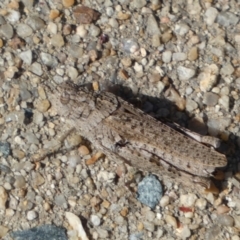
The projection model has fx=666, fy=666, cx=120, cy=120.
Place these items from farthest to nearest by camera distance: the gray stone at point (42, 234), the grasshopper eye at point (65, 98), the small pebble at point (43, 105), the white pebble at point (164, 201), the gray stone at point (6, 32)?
1. the gray stone at point (6, 32)
2. the small pebble at point (43, 105)
3. the white pebble at point (164, 201)
4. the gray stone at point (42, 234)
5. the grasshopper eye at point (65, 98)

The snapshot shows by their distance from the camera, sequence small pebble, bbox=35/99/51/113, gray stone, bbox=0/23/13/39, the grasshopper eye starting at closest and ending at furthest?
the grasshopper eye < small pebble, bbox=35/99/51/113 < gray stone, bbox=0/23/13/39

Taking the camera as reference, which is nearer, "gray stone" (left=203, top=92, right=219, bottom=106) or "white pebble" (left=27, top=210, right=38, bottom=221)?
"white pebble" (left=27, top=210, right=38, bottom=221)

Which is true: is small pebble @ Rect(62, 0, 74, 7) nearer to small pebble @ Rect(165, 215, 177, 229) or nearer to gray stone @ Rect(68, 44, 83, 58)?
gray stone @ Rect(68, 44, 83, 58)

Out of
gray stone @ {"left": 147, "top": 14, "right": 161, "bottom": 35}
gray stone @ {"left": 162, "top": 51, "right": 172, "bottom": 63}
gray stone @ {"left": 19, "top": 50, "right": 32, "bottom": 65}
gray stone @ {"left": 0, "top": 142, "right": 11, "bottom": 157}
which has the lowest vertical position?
gray stone @ {"left": 0, "top": 142, "right": 11, "bottom": 157}

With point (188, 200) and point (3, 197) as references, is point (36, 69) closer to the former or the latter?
point (3, 197)

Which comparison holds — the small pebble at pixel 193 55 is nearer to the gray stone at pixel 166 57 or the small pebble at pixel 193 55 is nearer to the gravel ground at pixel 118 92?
the gravel ground at pixel 118 92

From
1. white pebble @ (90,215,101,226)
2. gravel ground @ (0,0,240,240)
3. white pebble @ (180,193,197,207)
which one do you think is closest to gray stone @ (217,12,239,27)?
gravel ground @ (0,0,240,240)

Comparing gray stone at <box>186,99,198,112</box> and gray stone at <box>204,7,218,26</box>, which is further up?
Answer: gray stone at <box>204,7,218,26</box>

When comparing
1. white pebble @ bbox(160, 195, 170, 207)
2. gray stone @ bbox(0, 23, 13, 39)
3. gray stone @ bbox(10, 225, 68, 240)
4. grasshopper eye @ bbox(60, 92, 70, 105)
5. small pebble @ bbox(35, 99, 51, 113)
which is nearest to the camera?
grasshopper eye @ bbox(60, 92, 70, 105)

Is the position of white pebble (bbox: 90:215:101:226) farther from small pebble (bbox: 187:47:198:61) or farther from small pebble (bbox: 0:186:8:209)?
small pebble (bbox: 187:47:198:61)

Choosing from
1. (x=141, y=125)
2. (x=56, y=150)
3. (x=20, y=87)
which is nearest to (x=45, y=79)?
(x=20, y=87)

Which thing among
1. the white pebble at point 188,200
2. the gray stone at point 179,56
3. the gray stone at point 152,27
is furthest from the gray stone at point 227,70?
the white pebble at point 188,200
